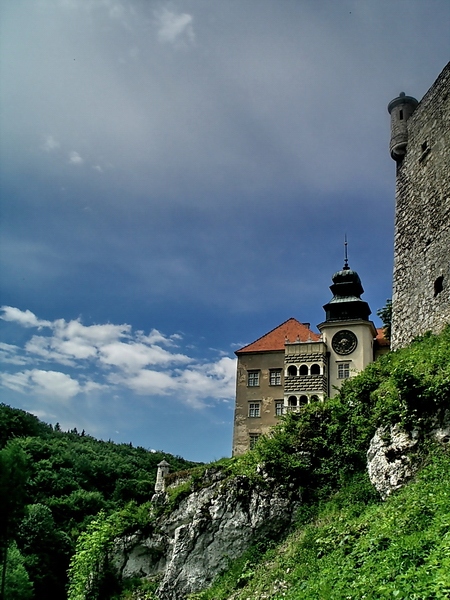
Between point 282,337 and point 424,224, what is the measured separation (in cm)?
1710

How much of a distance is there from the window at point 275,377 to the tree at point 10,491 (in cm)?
2220

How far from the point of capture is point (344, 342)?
31203 millimetres

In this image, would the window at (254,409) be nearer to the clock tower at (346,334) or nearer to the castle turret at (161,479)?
the clock tower at (346,334)

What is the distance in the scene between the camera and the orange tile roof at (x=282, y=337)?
33.4 m

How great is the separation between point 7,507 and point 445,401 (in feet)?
32.5

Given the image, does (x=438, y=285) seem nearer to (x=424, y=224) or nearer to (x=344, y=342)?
(x=424, y=224)

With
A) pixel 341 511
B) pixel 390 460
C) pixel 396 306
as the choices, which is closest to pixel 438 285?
pixel 396 306

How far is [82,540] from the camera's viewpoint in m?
23.1

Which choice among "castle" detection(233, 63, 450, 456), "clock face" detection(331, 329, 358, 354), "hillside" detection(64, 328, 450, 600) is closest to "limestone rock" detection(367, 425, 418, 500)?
"hillside" detection(64, 328, 450, 600)

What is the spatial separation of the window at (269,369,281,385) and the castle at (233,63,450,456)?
0.07 metres

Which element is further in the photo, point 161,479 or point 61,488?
point 61,488

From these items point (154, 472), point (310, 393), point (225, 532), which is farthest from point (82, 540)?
point (154, 472)

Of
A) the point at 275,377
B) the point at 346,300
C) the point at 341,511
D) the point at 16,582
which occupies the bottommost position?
the point at 16,582

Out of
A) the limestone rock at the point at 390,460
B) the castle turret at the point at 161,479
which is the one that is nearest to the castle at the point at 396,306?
the limestone rock at the point at 390,460
